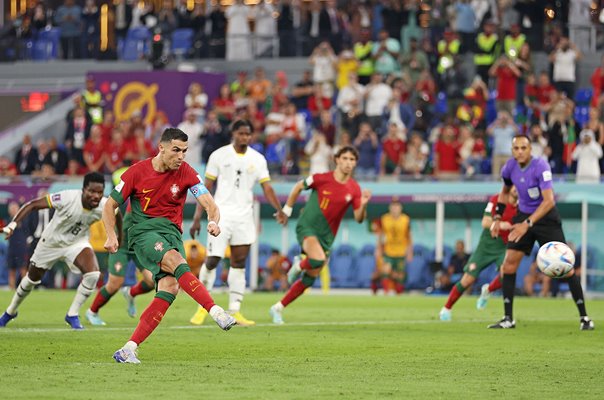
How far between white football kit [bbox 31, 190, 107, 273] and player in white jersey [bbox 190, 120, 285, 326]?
1.68 m

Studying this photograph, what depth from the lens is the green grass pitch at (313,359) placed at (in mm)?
9828

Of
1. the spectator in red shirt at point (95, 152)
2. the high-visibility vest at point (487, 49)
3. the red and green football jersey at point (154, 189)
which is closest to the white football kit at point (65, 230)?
the red and green football jersey at point (154, 189)

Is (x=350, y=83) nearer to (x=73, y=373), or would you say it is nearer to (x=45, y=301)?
(x=45, y=301)

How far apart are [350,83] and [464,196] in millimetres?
4158

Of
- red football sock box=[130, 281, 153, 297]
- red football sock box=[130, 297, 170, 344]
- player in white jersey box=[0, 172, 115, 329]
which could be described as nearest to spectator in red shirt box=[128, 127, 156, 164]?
red football sock box=[130, 281, 153, 297]

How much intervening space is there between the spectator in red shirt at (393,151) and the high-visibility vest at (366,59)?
294cm

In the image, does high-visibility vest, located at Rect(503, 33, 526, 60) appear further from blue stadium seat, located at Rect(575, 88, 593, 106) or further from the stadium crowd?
blue stadium seat, located at Rect(575, 88, 593, 106)

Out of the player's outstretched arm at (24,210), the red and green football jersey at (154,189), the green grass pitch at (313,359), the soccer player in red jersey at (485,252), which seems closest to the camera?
the green grass pitch at (313,359)

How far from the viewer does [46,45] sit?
39688 millimetres

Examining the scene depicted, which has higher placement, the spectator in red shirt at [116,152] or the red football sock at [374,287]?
the spectator in red shirt at [116,152]

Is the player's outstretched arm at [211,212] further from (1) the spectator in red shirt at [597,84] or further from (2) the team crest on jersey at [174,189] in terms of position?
(1) the spectator in red shirt at [597,84]

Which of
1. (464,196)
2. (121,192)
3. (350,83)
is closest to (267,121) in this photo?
(350,83)

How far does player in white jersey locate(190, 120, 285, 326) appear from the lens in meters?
17.0

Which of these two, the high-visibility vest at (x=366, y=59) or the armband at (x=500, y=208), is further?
the high-visibility vest at (x=366, y=59)
